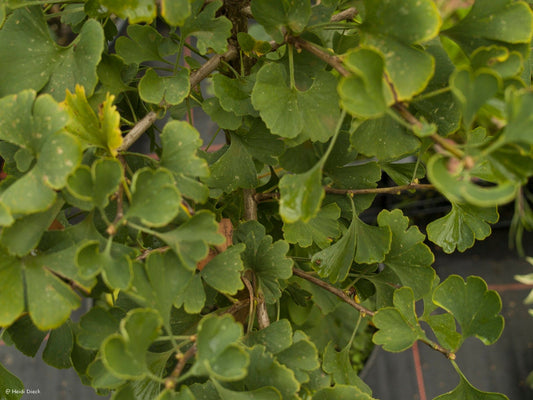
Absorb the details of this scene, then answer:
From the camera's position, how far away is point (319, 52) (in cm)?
39

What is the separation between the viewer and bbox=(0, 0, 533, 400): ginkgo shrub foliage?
0.30 metres

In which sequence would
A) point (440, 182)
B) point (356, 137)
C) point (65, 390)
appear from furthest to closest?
point (65, 390) → point (356, 137) → point (440, 182)

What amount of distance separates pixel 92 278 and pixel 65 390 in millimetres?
1167

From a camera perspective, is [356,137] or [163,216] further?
→ [356,137]

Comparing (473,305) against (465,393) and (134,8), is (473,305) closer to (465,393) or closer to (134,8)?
(465,393)

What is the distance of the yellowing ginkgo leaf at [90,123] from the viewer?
351 mm

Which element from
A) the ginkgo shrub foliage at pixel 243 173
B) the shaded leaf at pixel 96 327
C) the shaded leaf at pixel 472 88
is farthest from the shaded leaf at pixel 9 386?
the shaded leaf at pixel 472 88

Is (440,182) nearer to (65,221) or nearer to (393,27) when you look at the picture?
(393,27)

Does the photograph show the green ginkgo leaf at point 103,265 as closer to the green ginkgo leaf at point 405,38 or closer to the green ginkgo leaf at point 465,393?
the green ginkgo leaf at point 405,38

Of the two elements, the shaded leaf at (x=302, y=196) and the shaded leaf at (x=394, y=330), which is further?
the shaded leaf at (x=394, y=330)

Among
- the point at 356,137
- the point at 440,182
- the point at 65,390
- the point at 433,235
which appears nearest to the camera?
the point at 440,182

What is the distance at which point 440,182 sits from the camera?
0.26 meters

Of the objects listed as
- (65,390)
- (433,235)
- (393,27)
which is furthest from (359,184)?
(65,390)

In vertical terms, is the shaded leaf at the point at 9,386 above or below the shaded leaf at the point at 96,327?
below
